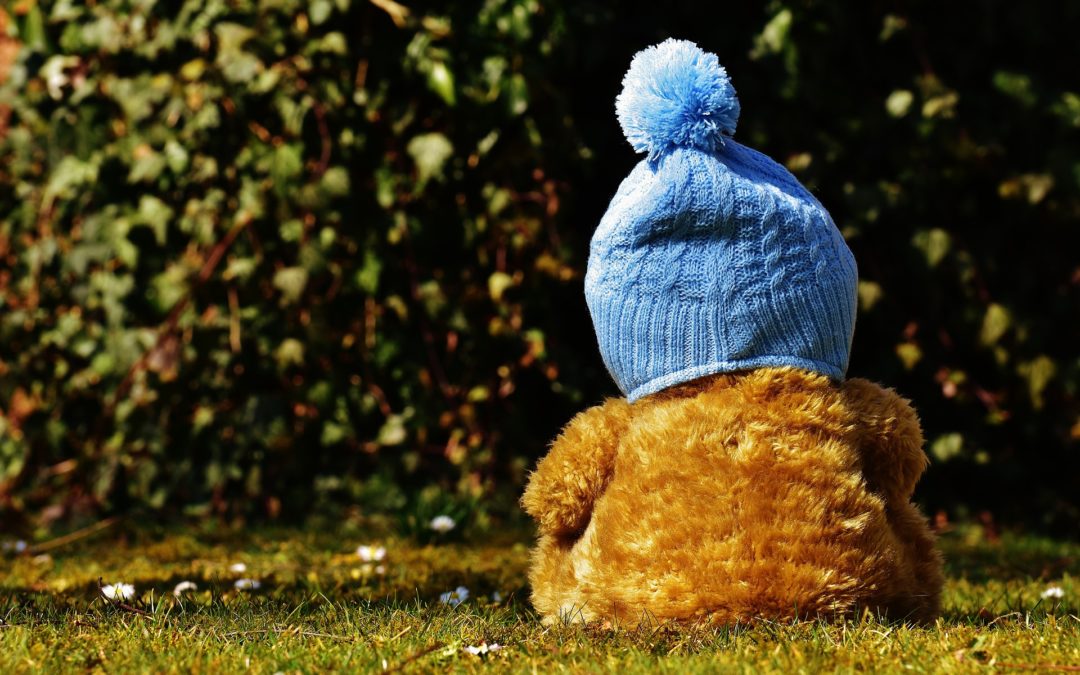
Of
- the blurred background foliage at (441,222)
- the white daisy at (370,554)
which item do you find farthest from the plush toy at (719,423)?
the blurred background foliage at (441,222)

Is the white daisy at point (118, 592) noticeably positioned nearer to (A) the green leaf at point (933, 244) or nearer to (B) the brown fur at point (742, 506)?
(B) the brown fur at point (742, 506)

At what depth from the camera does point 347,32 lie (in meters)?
3.65

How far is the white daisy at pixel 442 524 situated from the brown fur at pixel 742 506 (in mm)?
1315

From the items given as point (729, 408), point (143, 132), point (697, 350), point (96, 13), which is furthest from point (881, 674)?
point (96, 13)

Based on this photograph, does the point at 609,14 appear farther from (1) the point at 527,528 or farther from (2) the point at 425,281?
(1) the point at 527,528

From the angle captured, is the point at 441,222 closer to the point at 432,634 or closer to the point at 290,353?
the point at 290,353

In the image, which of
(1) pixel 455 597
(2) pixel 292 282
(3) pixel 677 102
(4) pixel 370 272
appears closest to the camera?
(3) pixel 677 102

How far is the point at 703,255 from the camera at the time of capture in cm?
191

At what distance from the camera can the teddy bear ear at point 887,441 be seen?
6.41ft

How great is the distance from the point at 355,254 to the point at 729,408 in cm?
211

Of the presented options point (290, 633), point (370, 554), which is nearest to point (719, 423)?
point (290, 633)

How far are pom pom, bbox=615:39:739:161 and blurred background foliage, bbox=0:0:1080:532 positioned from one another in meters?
1.49

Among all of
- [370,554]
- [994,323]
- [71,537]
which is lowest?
[71,537]

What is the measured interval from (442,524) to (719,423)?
5.18ft
